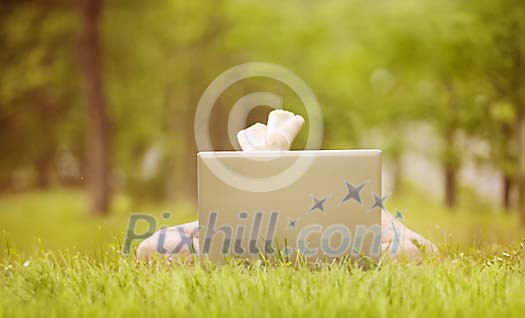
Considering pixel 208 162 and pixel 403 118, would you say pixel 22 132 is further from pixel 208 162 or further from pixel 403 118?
pixel 208 162

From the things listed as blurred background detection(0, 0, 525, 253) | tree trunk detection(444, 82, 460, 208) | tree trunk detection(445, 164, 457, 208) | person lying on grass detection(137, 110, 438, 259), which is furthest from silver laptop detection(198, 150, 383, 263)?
tree trunk detection(445, 164, 457, 208)

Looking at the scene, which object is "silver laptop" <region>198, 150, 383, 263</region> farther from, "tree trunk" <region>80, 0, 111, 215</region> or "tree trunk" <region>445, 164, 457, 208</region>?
"tree trunk" <region>445, 164, 457, 208</region>

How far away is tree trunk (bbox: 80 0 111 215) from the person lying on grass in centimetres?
681

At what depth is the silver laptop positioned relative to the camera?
2.96 m

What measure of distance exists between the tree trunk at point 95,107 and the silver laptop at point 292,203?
7.51 meters

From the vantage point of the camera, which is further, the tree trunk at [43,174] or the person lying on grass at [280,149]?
the tree trunk at [43,174]

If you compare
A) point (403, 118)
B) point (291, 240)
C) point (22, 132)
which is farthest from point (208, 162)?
point (22, 132)

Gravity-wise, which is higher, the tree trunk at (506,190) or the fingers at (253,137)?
the fingers at (253,137)

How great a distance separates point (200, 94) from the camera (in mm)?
12391

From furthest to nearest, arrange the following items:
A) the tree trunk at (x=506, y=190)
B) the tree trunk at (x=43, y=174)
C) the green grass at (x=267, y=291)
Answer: the tree trunk at (x=43, y=174), the tree trunk at (x=506, y=190), the green grass at (x=267, y=291)

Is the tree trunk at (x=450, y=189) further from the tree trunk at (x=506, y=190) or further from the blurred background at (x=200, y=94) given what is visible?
the tree trunk at (x=506, y=190)

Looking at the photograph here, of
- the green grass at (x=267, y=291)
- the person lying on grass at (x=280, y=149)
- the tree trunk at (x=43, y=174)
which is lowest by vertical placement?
the tree trunk at (x=43, y=174)

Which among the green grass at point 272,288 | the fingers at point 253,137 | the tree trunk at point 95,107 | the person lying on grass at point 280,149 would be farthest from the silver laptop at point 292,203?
the tree trunk at point 95,107

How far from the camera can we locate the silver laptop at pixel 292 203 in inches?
116
